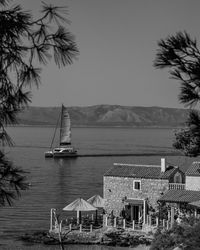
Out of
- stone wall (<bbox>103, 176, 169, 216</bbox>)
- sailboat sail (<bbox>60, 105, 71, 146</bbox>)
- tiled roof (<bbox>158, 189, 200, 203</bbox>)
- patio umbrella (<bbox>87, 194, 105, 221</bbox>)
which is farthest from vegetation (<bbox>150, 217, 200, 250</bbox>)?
sailboat sail (<bbox>60, 105, 71, 146</bbox>)

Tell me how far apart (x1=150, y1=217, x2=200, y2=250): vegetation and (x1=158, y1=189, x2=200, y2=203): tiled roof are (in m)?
10.5

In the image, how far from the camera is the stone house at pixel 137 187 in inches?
1480

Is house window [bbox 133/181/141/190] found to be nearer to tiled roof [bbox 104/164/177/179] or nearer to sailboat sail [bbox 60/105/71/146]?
tiled roof [bbox 104/164/177/179]

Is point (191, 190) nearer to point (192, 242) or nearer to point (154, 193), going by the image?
point (154, 193)

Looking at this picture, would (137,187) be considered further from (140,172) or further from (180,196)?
(180,196)

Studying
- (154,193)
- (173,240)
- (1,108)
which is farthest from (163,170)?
(1,108)

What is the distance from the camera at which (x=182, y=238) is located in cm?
2145

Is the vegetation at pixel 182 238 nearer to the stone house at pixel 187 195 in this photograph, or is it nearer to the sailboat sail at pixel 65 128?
the stone house at pixel 187 195

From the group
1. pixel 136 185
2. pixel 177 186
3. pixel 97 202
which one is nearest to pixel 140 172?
pixel 136 185

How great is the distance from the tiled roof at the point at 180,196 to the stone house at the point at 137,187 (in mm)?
632

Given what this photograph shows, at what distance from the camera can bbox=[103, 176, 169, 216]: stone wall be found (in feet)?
124

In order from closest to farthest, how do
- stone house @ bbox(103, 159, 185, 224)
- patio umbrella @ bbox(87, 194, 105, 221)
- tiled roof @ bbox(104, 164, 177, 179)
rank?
stone house @ bbox(103, 159, 185, 224) < tiled roof @ bbox(104, 164, 177, 179) < patio umbrella @ bbox(87, 194, 105, 221)

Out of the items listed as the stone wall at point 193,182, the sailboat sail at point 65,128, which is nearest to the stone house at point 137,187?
the stone wall at point 193,182

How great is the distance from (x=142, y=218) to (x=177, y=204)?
2950mm
